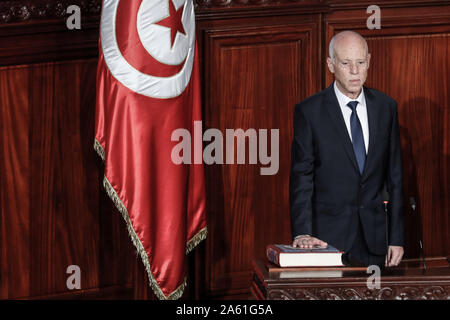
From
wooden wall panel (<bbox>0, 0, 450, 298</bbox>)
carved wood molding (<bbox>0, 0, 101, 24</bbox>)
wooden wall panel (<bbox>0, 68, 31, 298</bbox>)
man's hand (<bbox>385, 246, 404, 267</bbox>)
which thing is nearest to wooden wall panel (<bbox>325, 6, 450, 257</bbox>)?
wooden wall panel (<bbox>0, 0, 450, 298</bbox>)

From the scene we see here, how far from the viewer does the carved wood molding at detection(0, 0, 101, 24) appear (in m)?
3.61

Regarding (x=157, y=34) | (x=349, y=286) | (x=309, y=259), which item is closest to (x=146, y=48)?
(x=157, y=34)

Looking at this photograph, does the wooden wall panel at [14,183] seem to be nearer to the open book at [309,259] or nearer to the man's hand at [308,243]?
the man's hand at [308,243]

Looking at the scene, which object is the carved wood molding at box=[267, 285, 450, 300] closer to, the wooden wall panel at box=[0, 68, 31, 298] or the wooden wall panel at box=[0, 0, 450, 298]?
the wooden wall panel at box=[0, 0, 450, 298]

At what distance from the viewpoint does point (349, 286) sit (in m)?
2.15

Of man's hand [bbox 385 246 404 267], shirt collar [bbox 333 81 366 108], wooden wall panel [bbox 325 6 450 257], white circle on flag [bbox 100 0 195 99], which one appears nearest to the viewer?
man's hand [bbox 385 246 404 267]

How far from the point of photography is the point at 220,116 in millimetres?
3945

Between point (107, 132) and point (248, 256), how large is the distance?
4.06ft

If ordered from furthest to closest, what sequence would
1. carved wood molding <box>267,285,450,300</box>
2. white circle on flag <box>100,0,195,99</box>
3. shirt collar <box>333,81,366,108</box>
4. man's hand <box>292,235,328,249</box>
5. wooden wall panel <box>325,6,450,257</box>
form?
wooden wall panel <box>325,6,450,257</box>, white circle on flag <box>100,0,195,99</box>, shirt collar <box>333,81,366,108</box>, man's hand <box>292,235,328,249</box>, carved wood molding <box>267,285,450,300</box>

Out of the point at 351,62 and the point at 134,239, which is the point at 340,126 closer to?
the point at 351,62

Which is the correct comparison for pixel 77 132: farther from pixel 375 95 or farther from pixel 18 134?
pixel 375 95

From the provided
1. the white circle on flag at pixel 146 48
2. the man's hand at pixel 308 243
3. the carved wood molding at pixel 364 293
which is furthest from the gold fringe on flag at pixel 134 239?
the carved wood molding at pixel 364 293

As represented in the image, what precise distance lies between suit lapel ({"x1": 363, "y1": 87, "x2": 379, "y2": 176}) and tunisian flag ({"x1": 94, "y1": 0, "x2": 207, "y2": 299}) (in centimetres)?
96

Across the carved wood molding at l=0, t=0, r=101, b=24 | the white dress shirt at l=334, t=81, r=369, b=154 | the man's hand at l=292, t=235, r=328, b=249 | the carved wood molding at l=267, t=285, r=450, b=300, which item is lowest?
the carved wood molding at l=267, t=285, r=450, b=300
